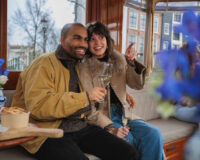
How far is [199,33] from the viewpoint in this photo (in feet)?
1.10

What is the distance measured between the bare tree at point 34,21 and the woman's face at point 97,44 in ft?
3.47

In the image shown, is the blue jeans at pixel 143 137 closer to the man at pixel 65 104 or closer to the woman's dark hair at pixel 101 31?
the man at pixel 65 104

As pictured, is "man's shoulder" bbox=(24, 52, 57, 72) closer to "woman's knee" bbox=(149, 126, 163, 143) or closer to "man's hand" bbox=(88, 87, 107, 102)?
"man's hand" bbox=(88, 87, 107, 102)

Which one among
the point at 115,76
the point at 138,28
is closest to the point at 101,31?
the point at 115,76

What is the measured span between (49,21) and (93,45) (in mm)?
1142

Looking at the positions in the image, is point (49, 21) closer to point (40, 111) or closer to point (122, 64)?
point (122, 64)

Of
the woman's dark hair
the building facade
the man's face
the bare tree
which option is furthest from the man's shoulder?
the building facade

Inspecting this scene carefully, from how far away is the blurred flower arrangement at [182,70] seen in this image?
334 millimetres

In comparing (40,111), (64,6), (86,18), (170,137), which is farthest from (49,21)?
(170,137)

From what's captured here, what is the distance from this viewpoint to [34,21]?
118 inches

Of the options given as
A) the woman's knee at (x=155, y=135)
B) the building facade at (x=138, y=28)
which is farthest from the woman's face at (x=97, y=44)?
the building facade at (x=138, y=28)

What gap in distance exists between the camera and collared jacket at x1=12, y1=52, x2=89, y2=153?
1.75 m

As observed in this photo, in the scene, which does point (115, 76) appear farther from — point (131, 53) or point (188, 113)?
point (188, 113)

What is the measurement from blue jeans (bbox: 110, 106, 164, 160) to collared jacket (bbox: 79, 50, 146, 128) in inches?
5.3
